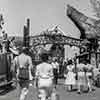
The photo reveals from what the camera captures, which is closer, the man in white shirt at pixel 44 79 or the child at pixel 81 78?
the man in white shirt at pixel 44 79

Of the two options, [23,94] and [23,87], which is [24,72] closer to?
[23,87]

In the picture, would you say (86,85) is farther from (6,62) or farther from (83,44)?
(83,44)

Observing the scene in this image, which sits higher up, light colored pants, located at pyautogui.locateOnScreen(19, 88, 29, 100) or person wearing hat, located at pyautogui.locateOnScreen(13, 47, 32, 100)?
person wearing hat, located at pyautogui.locateOnScreen(13, 47, 32, 100)

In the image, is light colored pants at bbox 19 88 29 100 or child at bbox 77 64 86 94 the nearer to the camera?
light colored pants at bbox 19 88 29 100

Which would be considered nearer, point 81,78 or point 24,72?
point 24,72

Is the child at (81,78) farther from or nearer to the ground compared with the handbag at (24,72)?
nearer to the ground

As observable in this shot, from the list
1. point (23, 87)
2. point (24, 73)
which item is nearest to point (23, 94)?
point (23, 87)

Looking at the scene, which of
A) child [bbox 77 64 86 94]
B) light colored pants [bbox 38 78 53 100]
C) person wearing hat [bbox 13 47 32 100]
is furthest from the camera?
child [bbox 77 64 86 94]

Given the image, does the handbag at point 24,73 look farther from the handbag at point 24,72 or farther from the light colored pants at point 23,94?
the light colored pants at point 23,94

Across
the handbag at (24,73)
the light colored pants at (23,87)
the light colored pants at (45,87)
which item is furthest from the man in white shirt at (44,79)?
the light colored pants at (23,87)

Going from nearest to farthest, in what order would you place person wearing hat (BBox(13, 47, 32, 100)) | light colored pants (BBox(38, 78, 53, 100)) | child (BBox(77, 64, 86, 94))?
light colored pants (BBox(38, 78, 53, 100)) → person wearing hat (BBox(13, 47, 32, 100)) → child (BBox(77, 64, 86, 94))

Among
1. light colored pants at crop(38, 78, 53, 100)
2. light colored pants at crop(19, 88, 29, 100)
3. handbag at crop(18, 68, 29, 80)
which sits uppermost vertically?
handbag at crop(18, 68, 29, 80)

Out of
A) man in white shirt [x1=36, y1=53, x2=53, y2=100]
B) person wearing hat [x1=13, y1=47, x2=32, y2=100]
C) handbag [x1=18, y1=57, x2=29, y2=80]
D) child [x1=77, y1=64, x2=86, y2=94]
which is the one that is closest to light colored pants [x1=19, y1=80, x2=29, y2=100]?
person wearing hat [x1=13, y1=47, x2=32, y2=100]

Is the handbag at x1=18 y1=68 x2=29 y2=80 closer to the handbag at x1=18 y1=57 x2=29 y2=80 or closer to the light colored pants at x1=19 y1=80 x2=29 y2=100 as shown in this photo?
the handbag at x1=18 y1=57 x2=29 y2=80
